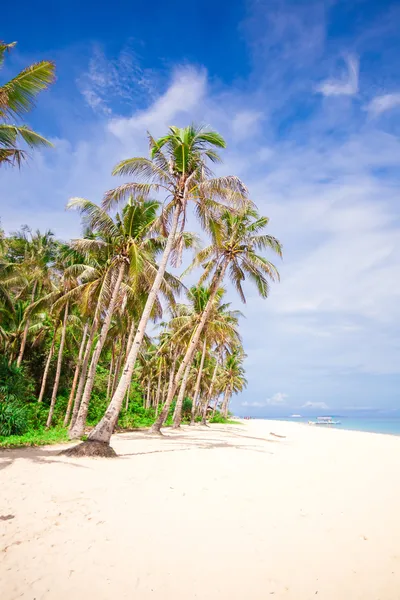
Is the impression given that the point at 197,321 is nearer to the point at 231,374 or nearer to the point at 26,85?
the point at 26,85

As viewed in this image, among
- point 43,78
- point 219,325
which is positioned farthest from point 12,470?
point 219,325

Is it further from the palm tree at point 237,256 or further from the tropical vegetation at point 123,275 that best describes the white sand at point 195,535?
the palm tree at point 237,256

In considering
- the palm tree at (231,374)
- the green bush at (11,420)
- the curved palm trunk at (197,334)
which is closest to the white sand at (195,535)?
the green bush at (11,420)

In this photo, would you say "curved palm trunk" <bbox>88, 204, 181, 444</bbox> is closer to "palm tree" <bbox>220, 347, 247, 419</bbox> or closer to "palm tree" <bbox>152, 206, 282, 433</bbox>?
"palm tree" <bbox>152, 206, 282, 433</bbox>

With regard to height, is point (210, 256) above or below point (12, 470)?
above

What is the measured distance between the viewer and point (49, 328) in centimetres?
2494

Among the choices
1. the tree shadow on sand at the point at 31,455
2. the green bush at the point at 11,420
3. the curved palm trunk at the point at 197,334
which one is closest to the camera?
the tree shadow on sand at the point at 31,455

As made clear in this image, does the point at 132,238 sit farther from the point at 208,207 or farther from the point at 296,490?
the point at 296,490

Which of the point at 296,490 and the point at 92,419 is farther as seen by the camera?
Result: the point at 92,419

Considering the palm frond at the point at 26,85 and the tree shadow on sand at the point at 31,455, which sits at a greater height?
the palm frond at the point at 26,85

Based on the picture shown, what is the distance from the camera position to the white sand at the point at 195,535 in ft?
10.4

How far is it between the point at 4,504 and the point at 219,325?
20.4 metres

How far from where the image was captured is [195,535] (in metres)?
4.12

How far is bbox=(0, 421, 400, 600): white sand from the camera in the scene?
3.16 meters
